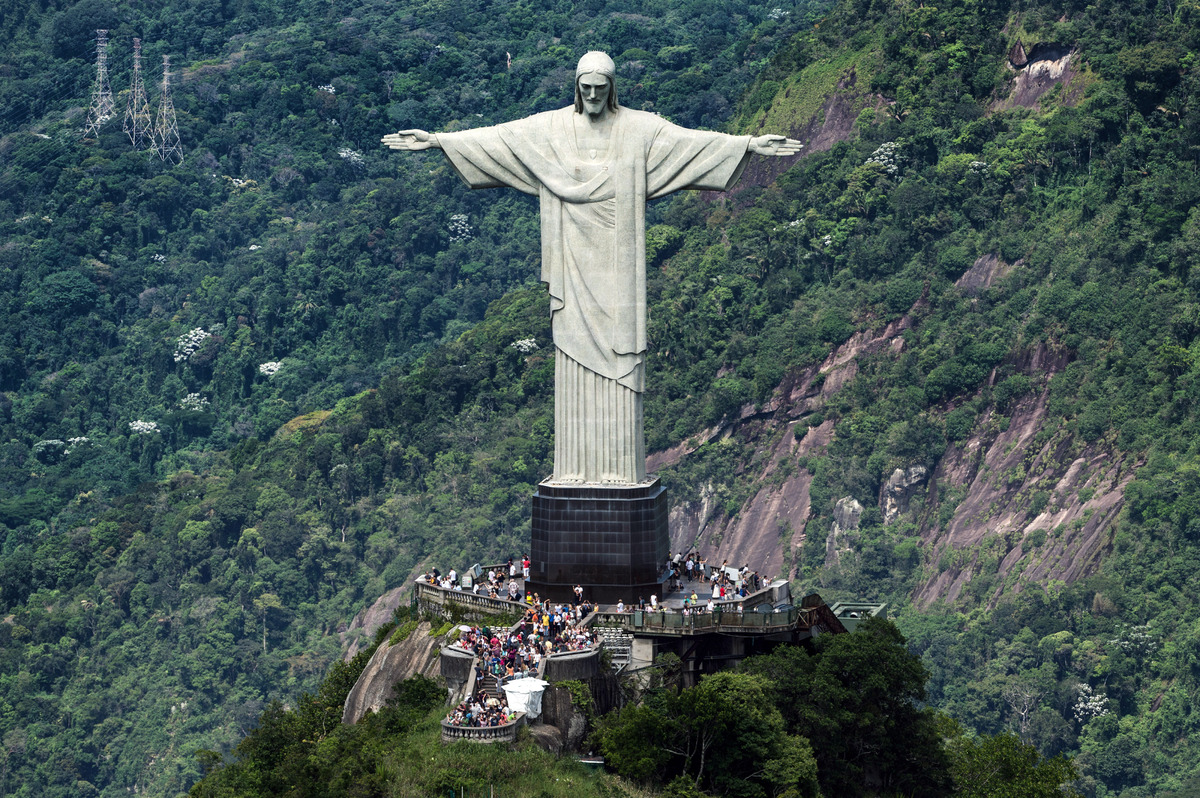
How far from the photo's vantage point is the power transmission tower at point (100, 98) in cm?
16625

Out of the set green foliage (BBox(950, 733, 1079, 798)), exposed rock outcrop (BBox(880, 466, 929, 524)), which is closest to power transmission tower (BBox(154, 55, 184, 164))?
exposed rock outcrop (BBox(880, 466, 929, 524))

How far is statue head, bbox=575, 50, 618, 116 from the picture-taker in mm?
47500

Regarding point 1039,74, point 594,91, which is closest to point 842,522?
point 1039,74

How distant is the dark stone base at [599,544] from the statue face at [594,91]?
7421mm

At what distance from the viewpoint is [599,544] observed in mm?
47594

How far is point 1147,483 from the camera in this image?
293ft

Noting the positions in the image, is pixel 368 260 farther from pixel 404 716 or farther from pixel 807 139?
pixel 404 716

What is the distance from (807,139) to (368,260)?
115 ft

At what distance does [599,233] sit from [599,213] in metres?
0.39

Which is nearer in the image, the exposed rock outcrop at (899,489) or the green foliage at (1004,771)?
the green foliage at (1004,771)

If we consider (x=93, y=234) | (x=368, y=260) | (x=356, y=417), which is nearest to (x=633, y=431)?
(x=356, y=417)

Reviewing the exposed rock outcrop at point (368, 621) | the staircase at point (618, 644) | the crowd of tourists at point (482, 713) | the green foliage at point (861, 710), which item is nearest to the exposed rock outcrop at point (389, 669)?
the staircase at point (618, 644)

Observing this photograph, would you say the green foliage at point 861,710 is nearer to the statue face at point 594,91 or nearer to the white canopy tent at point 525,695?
the white canopy tent at point 525,695

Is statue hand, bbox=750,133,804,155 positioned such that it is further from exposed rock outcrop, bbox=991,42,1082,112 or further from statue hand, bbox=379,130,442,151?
exposed rock outcrop, bbox=991,42,1082,112
